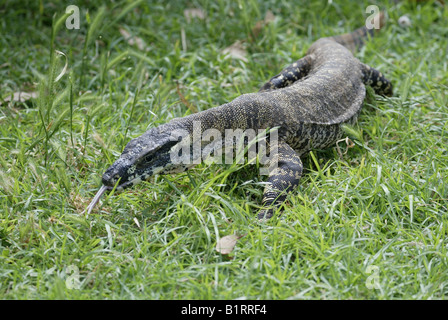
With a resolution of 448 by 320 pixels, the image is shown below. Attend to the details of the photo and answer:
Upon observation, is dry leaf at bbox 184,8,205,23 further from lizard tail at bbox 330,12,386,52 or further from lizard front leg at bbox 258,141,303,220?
lizard front leg at bbox 258,141,303,220

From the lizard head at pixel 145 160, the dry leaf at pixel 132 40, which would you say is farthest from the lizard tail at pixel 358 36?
the lizard head at pixel 145 160

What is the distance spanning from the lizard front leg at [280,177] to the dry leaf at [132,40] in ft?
11.1

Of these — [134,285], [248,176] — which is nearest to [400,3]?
[248,176]

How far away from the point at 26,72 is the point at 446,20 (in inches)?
250

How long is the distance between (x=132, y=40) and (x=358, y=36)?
3328 mm

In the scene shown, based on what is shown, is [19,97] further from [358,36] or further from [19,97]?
[358,36]

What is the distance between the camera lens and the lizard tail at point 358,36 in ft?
24.1

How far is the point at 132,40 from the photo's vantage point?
300 inches

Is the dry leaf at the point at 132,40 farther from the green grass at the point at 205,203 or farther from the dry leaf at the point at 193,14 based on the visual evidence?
the dry leaf at the point at 193,14

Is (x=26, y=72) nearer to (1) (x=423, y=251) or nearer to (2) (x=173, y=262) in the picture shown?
(2) (x=173, y=262)

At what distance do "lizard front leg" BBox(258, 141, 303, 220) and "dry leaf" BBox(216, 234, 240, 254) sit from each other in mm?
413

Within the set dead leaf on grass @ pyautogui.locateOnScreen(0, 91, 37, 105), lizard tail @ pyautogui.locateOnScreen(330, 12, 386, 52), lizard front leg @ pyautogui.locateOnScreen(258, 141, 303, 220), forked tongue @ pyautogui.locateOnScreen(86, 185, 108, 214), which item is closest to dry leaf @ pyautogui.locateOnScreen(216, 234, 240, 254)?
lizard front leg @ pyautogui.locateOnScreen(258, 141, 303, 220)

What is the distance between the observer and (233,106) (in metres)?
4.90
